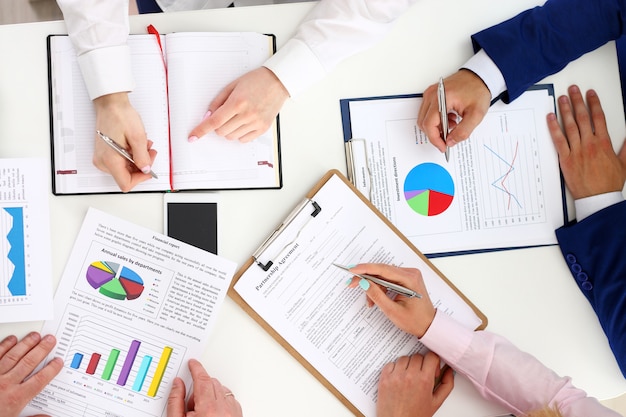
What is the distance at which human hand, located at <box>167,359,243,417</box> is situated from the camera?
2.99ft

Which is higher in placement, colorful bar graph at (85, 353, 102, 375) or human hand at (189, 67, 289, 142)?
human hand at (189, 67, 289, 142)

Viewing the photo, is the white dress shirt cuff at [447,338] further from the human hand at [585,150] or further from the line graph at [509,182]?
the human hand at [585,150]

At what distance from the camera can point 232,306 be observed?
3.17 feet

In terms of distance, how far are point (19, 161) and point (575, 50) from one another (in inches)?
39.5

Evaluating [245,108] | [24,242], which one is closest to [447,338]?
[245,108]

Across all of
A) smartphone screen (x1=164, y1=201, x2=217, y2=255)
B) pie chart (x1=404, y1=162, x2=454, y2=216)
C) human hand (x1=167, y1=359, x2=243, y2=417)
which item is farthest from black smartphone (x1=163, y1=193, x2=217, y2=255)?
pie chart (x1=404, y1=162, x2=454, y2=216)

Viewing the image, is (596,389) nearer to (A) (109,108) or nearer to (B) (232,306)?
(B) (232,306)

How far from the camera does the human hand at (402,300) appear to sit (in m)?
0.94

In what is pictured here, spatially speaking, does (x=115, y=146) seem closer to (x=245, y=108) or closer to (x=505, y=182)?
(x=245, y=108)

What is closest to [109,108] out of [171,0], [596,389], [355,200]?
[171,0]

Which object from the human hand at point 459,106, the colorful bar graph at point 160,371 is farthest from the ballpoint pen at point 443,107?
the colorful bar graph at point 160,371

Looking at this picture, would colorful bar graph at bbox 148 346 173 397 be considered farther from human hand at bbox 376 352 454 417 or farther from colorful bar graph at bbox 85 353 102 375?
human hand at bbox 376 352 454 417

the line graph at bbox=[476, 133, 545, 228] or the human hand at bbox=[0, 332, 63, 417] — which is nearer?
the human hand at bbox=[0, 332, 63, 417]

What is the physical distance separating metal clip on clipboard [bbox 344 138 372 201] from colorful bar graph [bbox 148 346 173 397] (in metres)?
0.44
